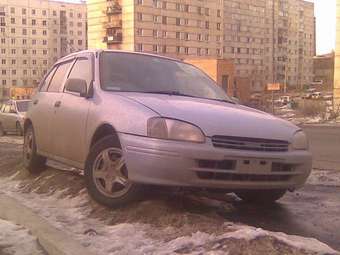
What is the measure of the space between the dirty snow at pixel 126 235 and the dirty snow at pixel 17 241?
31 centimetres

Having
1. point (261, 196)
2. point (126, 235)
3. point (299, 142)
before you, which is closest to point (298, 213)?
point (261, 196)

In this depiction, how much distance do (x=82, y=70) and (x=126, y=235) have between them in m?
2.64

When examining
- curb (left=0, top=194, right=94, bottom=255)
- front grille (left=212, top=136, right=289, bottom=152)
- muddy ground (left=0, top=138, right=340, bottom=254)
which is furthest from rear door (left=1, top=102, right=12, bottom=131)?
front grille (left=212, top=136, right=289, bottom=152)

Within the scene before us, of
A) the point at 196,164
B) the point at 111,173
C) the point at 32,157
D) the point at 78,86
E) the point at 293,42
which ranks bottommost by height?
the point at 32,157

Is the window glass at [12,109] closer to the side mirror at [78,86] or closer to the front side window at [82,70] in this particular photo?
the front side window at [82,70]

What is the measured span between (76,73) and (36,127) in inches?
42.2

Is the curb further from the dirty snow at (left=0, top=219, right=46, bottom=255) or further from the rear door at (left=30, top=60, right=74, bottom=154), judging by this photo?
the rear door at (left=30, top=60, right=74, bottom=154)

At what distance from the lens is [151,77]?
6477mm

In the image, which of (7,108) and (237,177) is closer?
(237,177)

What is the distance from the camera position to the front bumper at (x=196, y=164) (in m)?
5.01

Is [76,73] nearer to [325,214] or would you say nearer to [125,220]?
[125,220]

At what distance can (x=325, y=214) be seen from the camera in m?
5.96

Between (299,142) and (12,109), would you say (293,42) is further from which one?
(299,142)

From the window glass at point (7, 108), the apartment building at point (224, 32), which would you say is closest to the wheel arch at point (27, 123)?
the window glass at point (7, 108)
